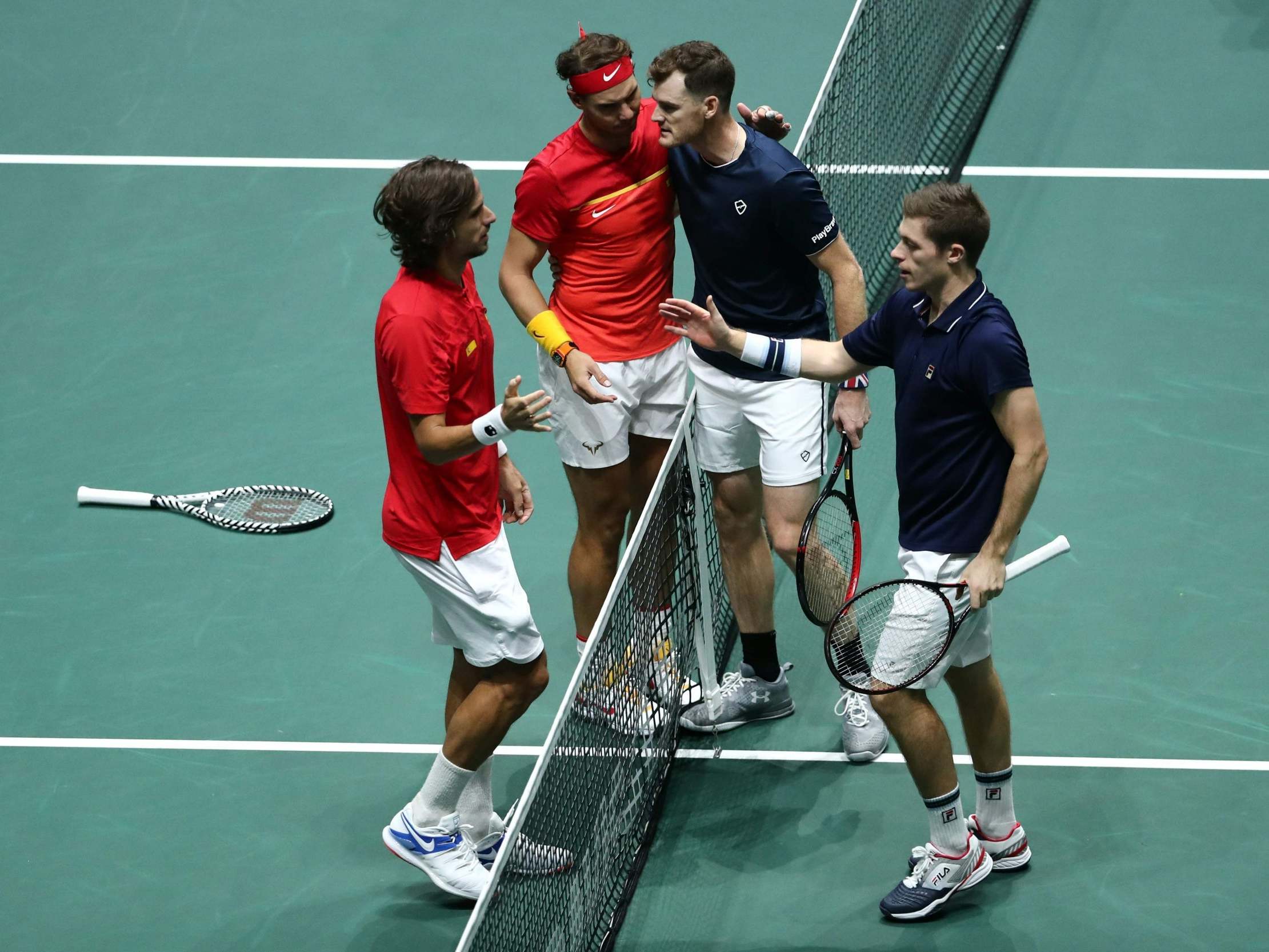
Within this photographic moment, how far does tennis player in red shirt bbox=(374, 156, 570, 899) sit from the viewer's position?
464 cm

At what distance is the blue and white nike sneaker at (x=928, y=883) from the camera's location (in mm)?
5074

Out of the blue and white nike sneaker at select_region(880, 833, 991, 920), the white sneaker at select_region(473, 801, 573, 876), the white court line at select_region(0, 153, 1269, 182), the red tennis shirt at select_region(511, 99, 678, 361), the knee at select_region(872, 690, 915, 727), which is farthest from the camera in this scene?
the white court line at select_region(0, 153, 1269, 182)

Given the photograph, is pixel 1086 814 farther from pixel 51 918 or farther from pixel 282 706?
pixel 51 918

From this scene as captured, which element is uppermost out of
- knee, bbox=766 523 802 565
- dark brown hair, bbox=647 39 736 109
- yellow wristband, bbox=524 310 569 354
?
dark brown hair, bbox=647 39 736 109

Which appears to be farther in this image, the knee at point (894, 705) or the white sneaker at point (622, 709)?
the knee at point (894, 705)

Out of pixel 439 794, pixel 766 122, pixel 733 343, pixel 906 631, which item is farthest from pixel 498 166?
pixel 906 631

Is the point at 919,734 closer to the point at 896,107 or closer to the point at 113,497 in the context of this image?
the point at 113,497

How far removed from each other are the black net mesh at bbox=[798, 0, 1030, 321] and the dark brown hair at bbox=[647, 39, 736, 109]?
1.44m

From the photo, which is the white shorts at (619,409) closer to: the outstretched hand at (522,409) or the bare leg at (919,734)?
the outstretched hand at (522,409)

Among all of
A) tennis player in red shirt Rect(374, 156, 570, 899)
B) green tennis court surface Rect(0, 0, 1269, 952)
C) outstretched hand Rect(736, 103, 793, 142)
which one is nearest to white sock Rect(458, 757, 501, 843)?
tennis player in red shirt Rect(374, 156, 570, 899)

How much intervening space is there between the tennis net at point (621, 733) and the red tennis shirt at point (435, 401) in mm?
492

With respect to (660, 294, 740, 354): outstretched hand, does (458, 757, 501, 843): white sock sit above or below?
below

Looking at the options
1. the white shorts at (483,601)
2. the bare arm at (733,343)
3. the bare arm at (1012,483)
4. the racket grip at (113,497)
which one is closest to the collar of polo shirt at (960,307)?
the bare arm at (1012,483)

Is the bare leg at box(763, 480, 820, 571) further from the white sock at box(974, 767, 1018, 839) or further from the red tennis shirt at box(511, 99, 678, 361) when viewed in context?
the white sock at box(974, 767, 1018, 839)
